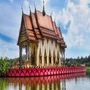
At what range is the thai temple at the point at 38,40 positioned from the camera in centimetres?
5425

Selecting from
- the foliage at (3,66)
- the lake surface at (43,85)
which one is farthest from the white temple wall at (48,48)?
the lake surface at (43,85)

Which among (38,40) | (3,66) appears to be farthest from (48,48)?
A: (3,66)

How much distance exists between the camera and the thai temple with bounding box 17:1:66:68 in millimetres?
54250

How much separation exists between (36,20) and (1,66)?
16.0 meters

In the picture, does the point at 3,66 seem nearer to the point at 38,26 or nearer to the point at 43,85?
the point at 38,26

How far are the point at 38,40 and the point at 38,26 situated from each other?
2966 mm

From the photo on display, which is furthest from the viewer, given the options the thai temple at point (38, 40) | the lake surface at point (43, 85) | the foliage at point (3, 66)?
the thai temple at point (38, 40)

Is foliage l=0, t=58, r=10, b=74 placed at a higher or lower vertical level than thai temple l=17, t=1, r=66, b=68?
lower

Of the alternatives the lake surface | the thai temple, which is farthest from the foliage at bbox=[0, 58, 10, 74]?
the lake surface

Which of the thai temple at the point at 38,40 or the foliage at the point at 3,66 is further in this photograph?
the thai temple at the point at 38,40

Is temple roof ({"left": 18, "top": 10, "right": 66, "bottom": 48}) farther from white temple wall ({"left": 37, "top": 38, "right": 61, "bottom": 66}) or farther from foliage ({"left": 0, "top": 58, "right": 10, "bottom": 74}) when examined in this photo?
foliage ({"left": 0, "top": 58, "right": 10, "bottom": 74})

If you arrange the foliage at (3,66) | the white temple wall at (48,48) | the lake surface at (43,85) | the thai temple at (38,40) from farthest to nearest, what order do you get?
the white temple wall at (48,48) < the thai temple at (38,40) < the foliage at (3,66) < the lake surface at (43,85)

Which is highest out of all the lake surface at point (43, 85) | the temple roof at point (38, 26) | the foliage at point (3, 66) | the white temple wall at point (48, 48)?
the temple roof at point (38, 26)

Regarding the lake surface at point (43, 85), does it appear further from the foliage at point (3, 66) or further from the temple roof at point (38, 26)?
the temple roof at point (38, 26)
